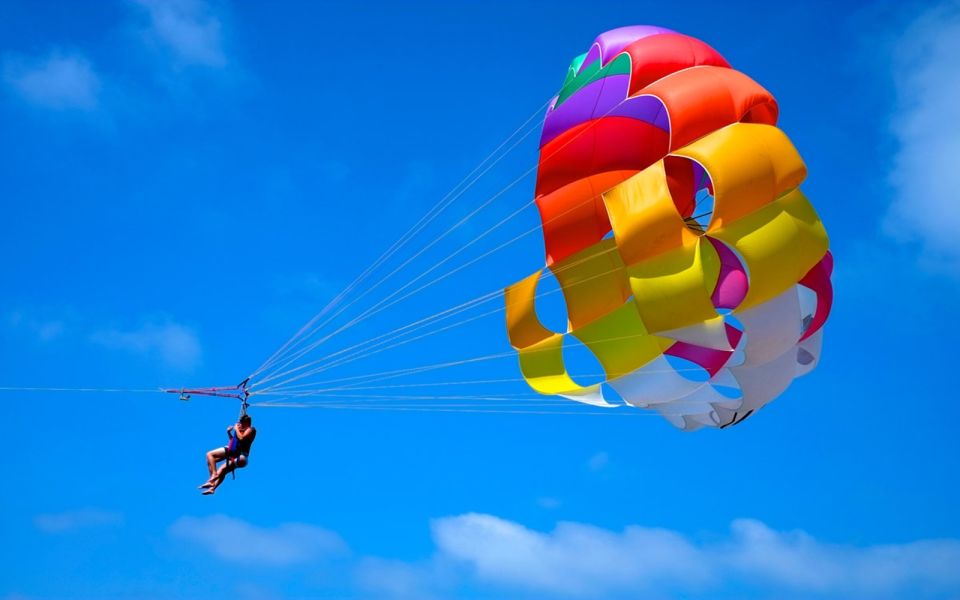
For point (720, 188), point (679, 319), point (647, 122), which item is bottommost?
point (679, 319)

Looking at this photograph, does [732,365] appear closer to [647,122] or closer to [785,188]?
[785,188]

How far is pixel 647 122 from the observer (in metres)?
16.2

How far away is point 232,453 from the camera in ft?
48.4

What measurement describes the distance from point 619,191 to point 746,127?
5.84ft

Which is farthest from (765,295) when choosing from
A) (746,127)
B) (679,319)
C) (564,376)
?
(564,376)

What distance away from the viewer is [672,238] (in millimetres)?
14328

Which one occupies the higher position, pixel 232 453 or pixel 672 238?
pixel 672 238

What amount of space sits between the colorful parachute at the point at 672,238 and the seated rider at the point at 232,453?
4.01m

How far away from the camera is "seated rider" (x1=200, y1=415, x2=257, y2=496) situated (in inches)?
575

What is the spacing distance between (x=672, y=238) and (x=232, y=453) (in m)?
6.22

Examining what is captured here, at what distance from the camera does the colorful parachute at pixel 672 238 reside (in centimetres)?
1429

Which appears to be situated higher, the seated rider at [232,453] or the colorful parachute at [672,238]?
the colorful parachute at [672,238]

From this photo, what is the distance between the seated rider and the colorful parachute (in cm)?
401

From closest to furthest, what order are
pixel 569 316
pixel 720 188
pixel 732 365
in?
pixel 720 188
pixel 732 365
pixel 569 316
